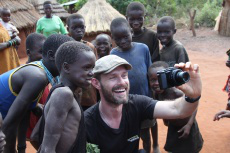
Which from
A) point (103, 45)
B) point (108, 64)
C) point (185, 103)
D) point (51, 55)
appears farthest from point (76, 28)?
point (185, 103)

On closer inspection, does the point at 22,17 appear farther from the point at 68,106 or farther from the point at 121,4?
the point at 68,106

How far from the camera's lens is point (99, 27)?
365 inches

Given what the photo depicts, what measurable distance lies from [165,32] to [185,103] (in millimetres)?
1929

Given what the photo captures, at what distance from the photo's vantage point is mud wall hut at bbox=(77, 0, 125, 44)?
9250 millimetres

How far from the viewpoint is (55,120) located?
5.17 ft

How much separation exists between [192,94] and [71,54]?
0.93 meters

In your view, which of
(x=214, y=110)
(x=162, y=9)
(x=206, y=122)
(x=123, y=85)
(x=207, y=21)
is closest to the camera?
(x=123, y=85)

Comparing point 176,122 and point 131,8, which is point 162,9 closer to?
point 131,8

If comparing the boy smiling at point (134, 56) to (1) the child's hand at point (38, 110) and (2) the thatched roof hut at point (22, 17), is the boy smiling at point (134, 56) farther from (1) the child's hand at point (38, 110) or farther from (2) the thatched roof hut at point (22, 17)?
(2) the thatched roof hut at point (22, 17)

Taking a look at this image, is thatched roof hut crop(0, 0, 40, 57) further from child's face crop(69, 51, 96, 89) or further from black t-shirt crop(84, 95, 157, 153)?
child's face crop(69, 51, 96, 89)

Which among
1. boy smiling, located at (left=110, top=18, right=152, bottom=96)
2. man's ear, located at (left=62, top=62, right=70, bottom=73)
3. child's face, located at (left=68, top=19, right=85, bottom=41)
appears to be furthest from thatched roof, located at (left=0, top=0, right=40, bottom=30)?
man's ear, located at (left=62, top=62, right=70, bottom=73)

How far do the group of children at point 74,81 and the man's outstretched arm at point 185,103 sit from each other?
652 millimetres

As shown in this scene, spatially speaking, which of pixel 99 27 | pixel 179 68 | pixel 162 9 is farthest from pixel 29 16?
pixel 179 68

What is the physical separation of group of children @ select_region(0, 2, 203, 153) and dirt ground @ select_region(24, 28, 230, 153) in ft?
3.71
